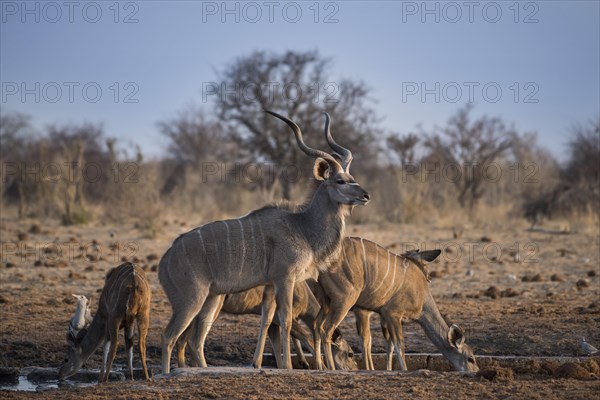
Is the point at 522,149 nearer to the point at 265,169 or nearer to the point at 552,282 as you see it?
the point at 265,169

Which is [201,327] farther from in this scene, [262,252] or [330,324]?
[330,324]

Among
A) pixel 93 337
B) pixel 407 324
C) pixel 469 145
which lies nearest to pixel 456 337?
pixel 407 324

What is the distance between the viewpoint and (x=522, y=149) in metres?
38.7

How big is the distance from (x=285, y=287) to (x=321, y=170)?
1.13m

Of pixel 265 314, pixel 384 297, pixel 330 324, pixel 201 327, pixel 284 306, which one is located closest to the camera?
pixel 284 306

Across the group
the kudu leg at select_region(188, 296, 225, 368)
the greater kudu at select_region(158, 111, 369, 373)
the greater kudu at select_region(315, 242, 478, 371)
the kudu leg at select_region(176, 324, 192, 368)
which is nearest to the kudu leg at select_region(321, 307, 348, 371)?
the greater kudu at select_region(315, 242, 478, 371)

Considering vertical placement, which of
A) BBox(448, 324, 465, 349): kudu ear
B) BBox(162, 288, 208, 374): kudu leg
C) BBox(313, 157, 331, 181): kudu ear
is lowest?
BBox(448, 324, 465, 349): kudu ear

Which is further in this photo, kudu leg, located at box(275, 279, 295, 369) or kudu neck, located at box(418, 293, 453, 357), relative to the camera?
kudu neck, located at box(418, 293, 453, 357)

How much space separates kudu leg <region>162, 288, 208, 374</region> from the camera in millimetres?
6984

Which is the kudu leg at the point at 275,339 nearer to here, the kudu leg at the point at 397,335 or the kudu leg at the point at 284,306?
the kudu leg at the point at 284,306

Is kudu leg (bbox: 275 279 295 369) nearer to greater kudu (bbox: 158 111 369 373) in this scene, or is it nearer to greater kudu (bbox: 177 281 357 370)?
greater kudu (bbox: 158 111 369 373)

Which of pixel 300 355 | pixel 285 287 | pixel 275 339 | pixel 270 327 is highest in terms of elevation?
pixel 285 287

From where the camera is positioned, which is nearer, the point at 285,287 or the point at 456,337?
the point at 285,287

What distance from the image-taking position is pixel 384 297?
798 cm
